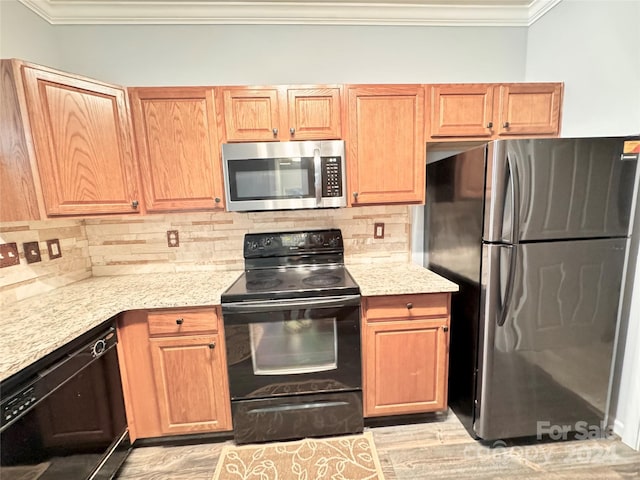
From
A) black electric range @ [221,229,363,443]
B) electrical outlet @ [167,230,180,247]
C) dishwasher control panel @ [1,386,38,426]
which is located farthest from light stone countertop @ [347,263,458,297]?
dishwasher control panel @ [1,386,38,426]

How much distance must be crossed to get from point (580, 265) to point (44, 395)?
8.16 ft

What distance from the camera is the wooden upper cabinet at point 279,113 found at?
1.67m

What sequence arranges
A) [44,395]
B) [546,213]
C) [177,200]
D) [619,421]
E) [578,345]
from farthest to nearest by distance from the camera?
[177,200], [619,421], [578,345], [546,213], [44,395]

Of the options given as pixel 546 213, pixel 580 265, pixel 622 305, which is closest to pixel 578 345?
pixel 622 305

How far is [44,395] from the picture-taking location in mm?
1053

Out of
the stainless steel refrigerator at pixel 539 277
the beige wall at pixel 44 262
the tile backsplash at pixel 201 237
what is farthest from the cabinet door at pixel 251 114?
the beige wall at pixel 44 262

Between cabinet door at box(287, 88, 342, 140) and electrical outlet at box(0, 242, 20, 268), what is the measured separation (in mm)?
1660

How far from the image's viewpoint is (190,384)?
1578 millimetres

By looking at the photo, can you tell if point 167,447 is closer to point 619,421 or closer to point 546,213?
point 546,213

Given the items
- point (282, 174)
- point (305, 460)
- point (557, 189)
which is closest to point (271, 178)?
point (282, 174)

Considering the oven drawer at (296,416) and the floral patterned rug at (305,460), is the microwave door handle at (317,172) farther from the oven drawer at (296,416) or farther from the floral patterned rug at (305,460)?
the floral patterned rug at (305,460)

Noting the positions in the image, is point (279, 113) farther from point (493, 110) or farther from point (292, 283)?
point (493, 110)

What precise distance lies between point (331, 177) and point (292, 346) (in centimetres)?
104

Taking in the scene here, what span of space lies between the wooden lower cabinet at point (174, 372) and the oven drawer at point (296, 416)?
11cm
